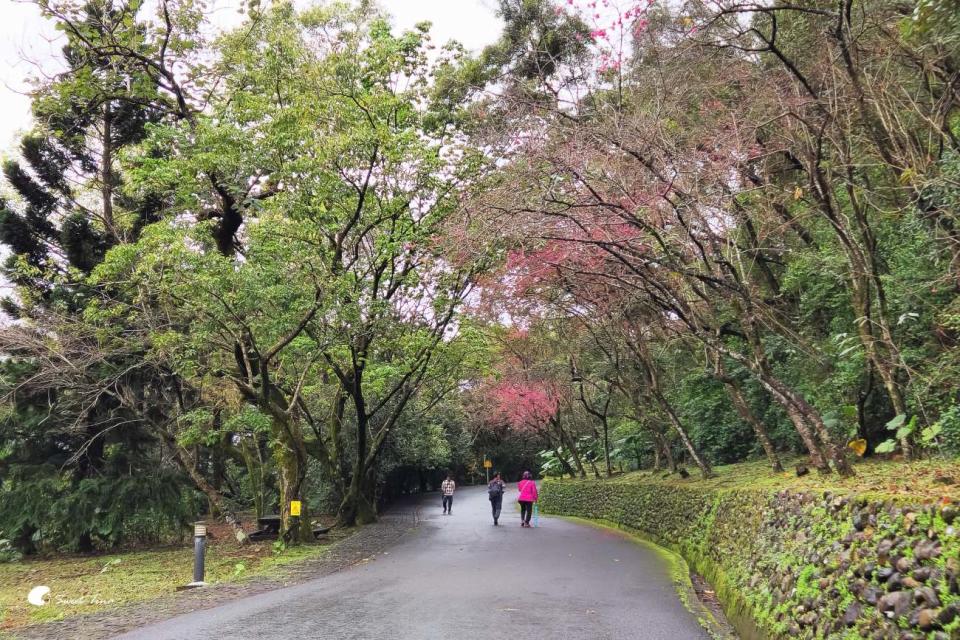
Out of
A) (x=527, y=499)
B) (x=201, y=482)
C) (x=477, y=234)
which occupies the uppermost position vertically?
(x=477, y=234)

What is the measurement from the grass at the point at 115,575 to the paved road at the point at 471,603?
8.49ft

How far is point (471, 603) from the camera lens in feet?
25.7

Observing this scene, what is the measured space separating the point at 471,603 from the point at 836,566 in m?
4.38

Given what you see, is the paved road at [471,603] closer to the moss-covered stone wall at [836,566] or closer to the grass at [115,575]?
the moss-covered stone wall at [836,566]

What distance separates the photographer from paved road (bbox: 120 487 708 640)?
652 cm

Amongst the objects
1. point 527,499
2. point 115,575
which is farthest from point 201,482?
point 527,499

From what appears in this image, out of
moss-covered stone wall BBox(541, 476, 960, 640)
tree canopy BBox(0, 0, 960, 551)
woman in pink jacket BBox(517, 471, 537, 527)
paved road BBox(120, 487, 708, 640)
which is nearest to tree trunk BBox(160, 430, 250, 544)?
tree canopy BBox(0, 0, 960, 551)

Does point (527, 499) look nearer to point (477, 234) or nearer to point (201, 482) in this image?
point (201, 482)

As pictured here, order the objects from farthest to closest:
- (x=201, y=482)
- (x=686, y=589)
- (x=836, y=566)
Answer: (x=201, y=482), (x=686, y=589), (x=836, y=566)

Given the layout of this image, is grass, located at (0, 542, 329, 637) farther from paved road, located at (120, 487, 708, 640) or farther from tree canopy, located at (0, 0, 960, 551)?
paved road, located at (120, 487, 708, 640)

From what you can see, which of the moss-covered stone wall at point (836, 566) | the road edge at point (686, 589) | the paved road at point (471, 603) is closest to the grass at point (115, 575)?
the paved road at point (471, 603)

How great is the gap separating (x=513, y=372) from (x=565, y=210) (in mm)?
16624

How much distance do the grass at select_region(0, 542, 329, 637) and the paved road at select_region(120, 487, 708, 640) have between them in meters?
2.59

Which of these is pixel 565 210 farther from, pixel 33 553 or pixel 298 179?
pixel 33 553
